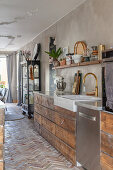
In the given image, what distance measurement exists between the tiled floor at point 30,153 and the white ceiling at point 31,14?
8.54 ft

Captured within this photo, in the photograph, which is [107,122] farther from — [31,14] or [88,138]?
[31,14]

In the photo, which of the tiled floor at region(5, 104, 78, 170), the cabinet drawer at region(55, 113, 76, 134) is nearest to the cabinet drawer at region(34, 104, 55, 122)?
the cabinet drawer at region(55, 113, 76, 134)

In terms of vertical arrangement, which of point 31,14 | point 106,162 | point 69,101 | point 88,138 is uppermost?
point 31,14

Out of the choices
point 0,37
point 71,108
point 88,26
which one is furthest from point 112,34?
point 0,37

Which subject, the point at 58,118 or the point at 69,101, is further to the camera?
the point at 58,118

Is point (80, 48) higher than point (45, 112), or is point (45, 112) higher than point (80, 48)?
point (80, 48)

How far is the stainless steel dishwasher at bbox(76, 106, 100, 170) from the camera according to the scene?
2.32 m

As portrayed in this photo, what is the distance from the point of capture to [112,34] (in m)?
3.02

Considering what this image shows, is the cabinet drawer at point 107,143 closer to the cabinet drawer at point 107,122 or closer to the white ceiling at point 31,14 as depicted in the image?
the cabinet drawer at point 107,122

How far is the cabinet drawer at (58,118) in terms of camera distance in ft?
9.66

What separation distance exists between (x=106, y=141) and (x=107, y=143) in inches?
0.9

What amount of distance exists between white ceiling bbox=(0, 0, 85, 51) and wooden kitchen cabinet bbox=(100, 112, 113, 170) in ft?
8.24

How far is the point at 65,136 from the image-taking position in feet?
10.4

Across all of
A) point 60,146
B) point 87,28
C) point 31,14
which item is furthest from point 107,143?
point 31,14
